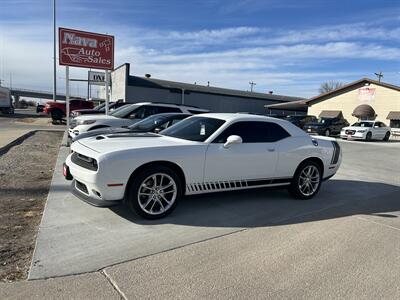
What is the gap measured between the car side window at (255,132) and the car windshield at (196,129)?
20cm

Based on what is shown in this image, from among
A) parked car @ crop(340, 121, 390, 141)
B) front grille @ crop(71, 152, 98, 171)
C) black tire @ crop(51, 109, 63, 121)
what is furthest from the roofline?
front grille @ crop(71, 152, 98, 171)

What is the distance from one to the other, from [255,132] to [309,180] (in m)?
1.52

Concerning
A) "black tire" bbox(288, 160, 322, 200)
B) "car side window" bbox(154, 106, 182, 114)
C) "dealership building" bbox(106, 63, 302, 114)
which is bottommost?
"black tire" bbox(288, 160, 322, 200)

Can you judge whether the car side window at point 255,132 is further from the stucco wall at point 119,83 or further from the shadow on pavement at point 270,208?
the stucco wall at point 119,83

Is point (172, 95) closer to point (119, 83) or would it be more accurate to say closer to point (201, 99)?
point (201, 99)

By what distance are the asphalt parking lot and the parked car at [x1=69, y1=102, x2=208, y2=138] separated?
5295 millimetres

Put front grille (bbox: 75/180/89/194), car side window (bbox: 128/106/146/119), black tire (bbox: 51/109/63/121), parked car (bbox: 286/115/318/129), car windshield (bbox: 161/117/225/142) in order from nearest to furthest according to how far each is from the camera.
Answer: front grille (bbox: 75/180/89/194) → car windshield (bbox: 161/117/225/142) → car side window (bbox: 128/106/146/119) → black tire (bbox: 51/109/63/121) → parked car (bbox: 286/115/318/129)

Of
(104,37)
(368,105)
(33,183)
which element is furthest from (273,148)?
(368,105)

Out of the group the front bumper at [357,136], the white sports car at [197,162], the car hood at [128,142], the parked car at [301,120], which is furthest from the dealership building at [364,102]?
the car hood at [128,142]

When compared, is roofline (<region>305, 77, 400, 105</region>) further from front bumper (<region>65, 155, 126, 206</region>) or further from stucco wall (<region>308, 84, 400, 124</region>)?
front bumper (<region>65, 155, 126, 206</region>)

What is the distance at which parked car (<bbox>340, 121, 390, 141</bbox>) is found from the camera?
92.5 feet

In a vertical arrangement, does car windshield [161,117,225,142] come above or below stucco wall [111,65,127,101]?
below

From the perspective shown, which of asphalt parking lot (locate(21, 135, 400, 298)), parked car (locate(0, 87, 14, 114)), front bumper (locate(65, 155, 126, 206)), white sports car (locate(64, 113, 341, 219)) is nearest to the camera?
asphalt parking lot (locate(21, 135, 400, 298))

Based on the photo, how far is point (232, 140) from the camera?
5863 millimetres
